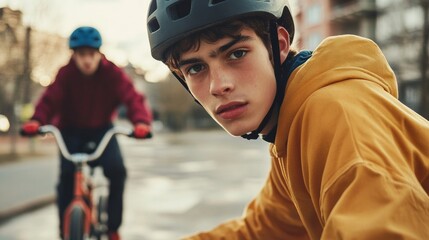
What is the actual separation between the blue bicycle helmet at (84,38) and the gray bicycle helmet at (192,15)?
2.35 metres

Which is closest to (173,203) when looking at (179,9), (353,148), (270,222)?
(270,222)

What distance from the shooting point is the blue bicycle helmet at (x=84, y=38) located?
4.37 m

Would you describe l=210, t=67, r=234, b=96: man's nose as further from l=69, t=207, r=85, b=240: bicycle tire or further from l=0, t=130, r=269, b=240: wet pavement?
l=0, t=130, r=269, b=240: wet pavement

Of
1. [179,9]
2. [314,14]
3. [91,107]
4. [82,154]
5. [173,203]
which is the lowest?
[173,203]

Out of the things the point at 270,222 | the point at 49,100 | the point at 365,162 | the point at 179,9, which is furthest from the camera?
the point at 49,100

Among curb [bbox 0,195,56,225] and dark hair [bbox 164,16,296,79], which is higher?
dark hair [bbox 164,16,296,79]

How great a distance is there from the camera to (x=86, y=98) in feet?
15.3

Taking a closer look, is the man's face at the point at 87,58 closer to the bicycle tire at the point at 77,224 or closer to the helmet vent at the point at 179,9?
the bicycle tire at the point at 77,224

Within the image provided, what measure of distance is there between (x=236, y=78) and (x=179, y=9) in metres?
0.41

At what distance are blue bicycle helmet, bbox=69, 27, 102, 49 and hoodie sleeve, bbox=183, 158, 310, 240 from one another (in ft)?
8.49

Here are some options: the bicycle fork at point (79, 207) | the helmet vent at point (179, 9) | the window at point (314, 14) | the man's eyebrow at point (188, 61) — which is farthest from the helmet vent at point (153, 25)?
the window at point (314, 14)

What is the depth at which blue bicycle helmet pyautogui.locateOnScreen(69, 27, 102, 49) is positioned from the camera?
14.3 ft

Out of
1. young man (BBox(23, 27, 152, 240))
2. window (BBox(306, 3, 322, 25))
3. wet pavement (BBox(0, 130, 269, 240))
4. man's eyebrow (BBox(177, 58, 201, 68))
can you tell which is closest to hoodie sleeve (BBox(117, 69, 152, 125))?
young man (BBox(23, 27, 152, 240))

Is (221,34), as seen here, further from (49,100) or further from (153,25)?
(49,100)
